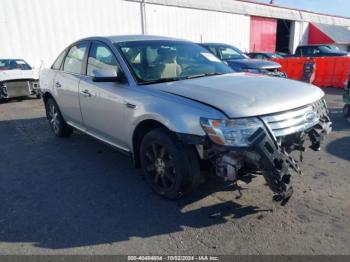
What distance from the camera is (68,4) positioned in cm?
1641

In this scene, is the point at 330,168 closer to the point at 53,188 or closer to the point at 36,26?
the point at 53,188

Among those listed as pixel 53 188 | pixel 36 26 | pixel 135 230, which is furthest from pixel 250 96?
pixel 36 26

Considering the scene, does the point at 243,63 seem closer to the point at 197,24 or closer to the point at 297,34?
the point at 197,24

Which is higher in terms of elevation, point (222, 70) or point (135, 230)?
point (222, 70)

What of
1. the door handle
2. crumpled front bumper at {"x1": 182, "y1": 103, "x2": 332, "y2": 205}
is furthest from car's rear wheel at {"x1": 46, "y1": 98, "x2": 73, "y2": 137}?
crumpled front bumper at {"x1": 182, "y1": 103, "x2": 332, "y2": 205}

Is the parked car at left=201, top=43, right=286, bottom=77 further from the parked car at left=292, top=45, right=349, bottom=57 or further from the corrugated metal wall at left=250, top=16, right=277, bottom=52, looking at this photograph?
the corrugated metal wall at left=250, top=16, right=277, bottom=52

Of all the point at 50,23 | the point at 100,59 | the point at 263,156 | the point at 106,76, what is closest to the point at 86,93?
the point at 100,59

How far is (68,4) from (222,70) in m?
14.9

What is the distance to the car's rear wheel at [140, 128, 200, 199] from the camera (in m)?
3.06

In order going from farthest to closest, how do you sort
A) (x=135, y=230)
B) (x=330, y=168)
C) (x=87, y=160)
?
(x=87, y=160) < (x=330, y=168) < (x=135, y=230)

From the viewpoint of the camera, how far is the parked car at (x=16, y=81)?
10438 millimetres

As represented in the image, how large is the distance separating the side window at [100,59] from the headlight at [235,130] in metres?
1.72

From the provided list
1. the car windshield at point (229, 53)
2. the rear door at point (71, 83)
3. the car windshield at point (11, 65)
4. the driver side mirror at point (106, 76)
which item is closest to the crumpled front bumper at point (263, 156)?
the driver side mirror at point (106, 76)

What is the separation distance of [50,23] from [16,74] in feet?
20.7
